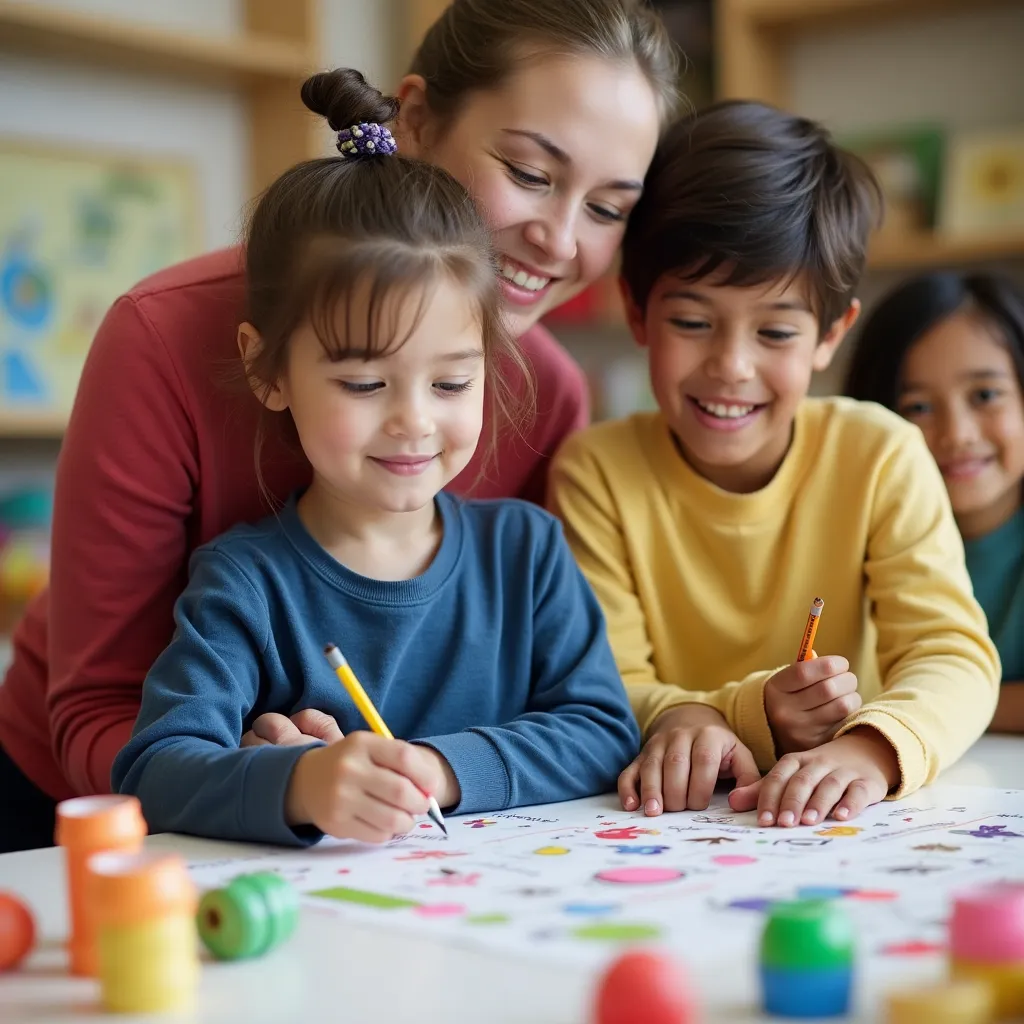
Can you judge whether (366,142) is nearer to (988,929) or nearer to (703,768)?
(703,768)

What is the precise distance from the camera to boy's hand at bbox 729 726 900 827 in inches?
40.3

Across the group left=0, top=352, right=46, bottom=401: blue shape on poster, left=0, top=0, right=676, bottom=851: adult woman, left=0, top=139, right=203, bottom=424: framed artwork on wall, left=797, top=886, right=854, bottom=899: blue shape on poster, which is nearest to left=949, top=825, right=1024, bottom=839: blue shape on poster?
left=797, top=886, right=854, bottom=899: blue shape on poster

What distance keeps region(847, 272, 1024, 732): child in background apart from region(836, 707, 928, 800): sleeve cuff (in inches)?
21.7

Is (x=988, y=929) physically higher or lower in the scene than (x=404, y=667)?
lower

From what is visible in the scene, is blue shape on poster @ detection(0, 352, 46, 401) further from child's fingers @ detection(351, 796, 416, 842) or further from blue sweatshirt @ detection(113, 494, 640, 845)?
child's fingers @ detection(351, 796, 416, 842)

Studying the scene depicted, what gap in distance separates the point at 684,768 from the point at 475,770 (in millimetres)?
169

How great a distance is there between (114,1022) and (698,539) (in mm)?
974

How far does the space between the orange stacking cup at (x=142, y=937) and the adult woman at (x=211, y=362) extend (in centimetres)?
57

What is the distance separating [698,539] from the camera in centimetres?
151

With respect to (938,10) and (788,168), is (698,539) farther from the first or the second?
(938,10)

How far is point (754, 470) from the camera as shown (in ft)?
5.02

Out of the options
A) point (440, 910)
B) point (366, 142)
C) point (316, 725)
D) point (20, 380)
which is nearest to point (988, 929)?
point (440, 910)

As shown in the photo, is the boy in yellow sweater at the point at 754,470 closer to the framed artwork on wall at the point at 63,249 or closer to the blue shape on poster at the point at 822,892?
the blue shape on poster at the point at 822,892

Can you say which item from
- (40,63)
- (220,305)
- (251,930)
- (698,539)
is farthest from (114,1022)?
(40,63)
